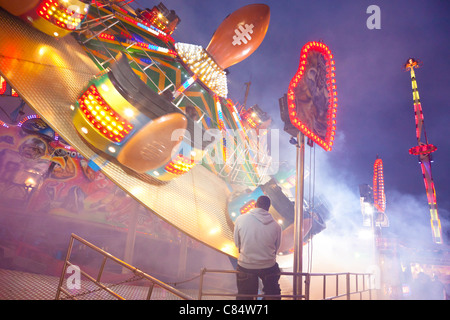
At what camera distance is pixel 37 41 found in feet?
15.4

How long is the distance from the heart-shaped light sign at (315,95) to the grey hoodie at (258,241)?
2.67m

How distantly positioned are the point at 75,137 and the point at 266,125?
1683 centimetres

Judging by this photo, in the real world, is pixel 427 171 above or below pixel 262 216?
above

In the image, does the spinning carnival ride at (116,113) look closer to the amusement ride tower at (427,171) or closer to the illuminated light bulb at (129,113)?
the illuminated light bulb at (129,113)

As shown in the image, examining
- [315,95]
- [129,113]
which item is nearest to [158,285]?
[129,113]

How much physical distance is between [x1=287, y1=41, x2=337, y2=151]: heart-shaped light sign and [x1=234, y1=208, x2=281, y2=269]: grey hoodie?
2.67 meters

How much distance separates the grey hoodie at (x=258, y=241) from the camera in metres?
3.38

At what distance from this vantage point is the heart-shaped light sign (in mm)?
5590

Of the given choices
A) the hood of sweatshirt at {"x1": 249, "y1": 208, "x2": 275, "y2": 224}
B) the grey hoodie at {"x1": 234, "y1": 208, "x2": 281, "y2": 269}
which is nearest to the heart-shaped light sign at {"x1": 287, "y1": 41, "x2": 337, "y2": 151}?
the hood of sweatshirt at {"x1": 249, "y1": 208, "x2": 275, "y2": 224}

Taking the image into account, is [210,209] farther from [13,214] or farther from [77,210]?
[13,214]

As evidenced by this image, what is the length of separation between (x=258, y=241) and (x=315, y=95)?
4.41 metres

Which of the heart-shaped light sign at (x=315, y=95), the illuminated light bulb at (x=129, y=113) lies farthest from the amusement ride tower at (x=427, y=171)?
the illuminated light bulb at (x=129, y=113)

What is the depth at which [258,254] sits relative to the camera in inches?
133

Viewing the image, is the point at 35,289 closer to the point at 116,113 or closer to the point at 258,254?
the point at 116,113
